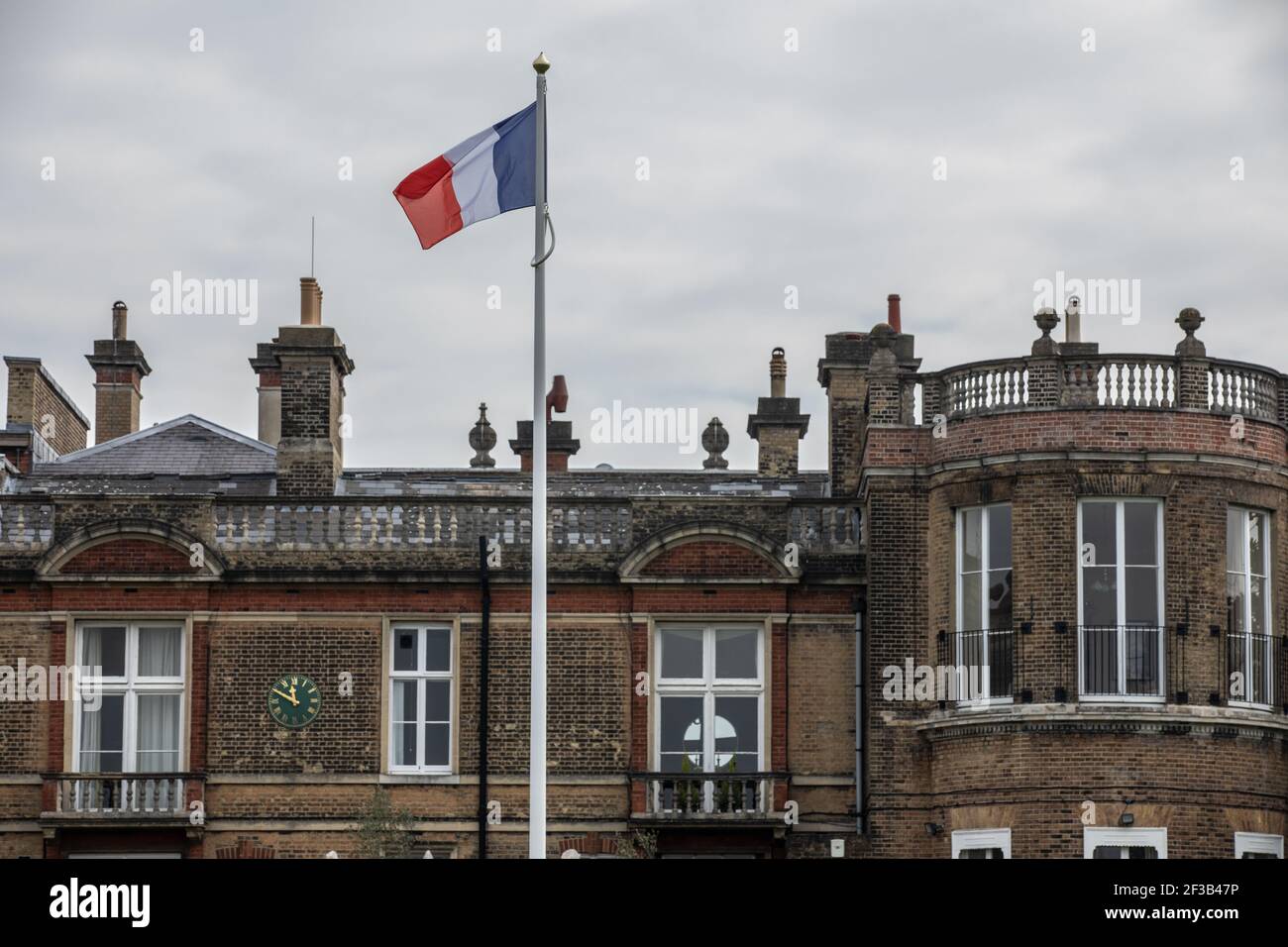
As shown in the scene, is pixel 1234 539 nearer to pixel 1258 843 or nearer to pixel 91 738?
pixel 1258 843

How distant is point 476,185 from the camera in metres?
25.2

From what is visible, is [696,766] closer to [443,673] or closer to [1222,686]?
[443,673]

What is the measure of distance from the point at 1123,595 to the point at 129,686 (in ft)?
45.0

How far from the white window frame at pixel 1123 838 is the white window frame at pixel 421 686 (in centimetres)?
876

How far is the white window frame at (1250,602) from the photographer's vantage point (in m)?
30.9

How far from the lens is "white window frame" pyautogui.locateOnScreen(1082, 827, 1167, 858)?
29.9m

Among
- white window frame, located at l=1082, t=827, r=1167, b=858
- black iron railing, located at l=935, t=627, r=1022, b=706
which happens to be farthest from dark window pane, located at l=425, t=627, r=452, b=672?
white window frame, located at l=1082, t=827, r=1167, b=858

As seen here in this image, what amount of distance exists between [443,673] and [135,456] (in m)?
13.3

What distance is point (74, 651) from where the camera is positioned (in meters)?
32.6

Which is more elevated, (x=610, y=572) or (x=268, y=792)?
(x=610, y=572)

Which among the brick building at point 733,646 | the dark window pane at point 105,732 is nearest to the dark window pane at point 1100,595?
the brick building at point 733,646

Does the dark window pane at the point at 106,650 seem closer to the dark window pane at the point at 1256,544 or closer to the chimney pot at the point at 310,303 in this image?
the chimney pot at the point at 310,303
